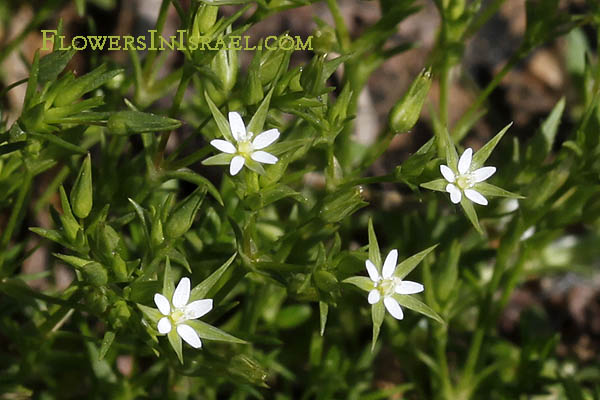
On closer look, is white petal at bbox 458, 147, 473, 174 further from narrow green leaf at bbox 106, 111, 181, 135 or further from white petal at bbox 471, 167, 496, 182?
narrow green leaf at bbox 106, 111, 181, 135

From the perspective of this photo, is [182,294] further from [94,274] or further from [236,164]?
[236,164]

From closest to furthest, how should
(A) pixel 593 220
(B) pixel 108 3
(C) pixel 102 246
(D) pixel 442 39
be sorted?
(C) pixel 102 246 → (A) pixel 593 220 → (D) pixel 442 39 → (B) pixel 108 3

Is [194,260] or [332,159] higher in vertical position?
[332,159]

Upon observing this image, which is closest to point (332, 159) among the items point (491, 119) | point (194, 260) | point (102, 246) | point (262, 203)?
point (262, 203)

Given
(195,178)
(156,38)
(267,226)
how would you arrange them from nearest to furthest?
(195,178)
(156,38)
(267,226)

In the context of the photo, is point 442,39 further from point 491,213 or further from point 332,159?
point 332,159

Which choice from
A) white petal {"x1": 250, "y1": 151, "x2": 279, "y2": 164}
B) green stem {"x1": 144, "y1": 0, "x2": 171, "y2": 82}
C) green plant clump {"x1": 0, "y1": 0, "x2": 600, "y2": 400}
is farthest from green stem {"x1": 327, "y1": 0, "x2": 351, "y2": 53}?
white petal {"x1": 250, "y1": 151, "x2": 279, "y2": 164}

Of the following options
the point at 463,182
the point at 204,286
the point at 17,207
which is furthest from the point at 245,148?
the point at 17,207
